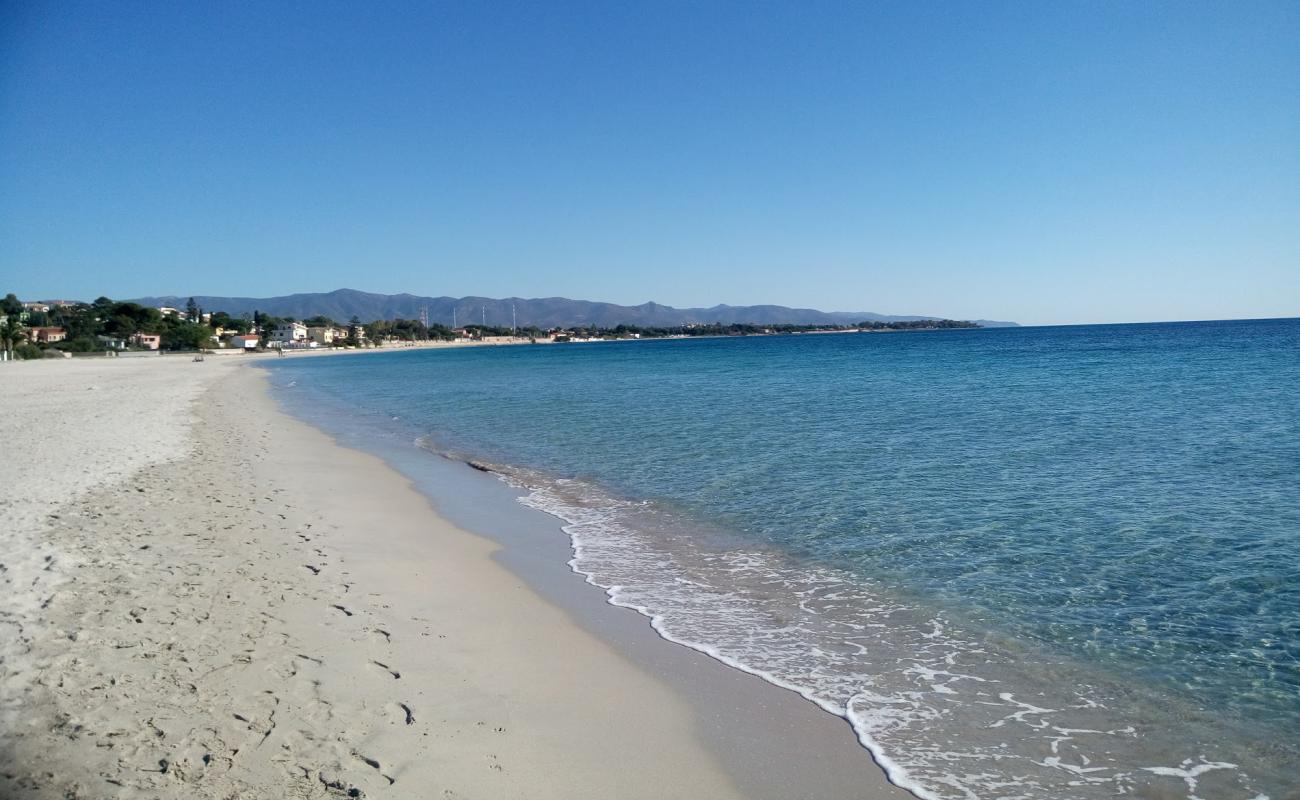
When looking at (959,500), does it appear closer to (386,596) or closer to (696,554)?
(696,554)

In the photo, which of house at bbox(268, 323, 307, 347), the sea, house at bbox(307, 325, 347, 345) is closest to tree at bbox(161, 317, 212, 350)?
house at bbox(268, 323, 307, 347)

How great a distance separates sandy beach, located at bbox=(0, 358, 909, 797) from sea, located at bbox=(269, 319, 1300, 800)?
63 cm

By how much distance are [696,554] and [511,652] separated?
3607 millimetres

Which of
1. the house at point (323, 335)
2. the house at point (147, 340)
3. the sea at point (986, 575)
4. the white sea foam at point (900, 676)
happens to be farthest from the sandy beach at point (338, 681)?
the house at point (323, 335)

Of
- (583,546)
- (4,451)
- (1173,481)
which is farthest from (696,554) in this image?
(4,451)

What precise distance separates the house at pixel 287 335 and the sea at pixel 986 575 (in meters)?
Answer: 163

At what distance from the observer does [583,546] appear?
9617 mm

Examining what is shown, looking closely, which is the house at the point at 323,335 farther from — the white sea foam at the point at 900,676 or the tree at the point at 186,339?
the white sea foam at the point at 900,676

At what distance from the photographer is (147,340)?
116 meters

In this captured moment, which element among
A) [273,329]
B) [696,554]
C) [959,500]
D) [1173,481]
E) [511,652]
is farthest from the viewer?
[273,329]

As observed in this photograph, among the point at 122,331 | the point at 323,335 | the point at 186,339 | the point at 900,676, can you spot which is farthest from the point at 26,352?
the point at 323,335

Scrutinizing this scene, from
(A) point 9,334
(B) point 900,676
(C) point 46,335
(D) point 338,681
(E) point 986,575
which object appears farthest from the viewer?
(C) point 46,335

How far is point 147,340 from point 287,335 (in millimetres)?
52124

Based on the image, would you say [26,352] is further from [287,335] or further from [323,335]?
[323,335]
